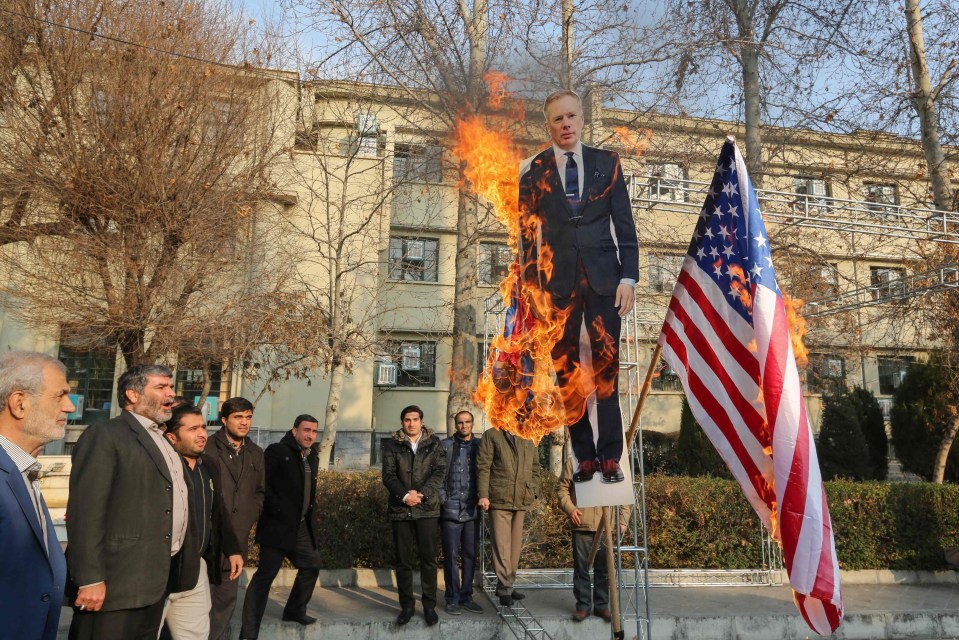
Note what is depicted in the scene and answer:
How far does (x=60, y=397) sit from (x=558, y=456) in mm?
9474

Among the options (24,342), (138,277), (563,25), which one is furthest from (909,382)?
(24,342)

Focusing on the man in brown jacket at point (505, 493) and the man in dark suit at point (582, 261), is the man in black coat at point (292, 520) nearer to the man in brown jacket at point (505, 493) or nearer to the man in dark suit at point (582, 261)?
the man in brown jacket at point (505, 493)

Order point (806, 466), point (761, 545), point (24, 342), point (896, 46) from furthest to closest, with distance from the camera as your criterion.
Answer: point (24, 342)
point (896, 46)
point (761, 545)
point (806, 466)

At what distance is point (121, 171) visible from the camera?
11.5m

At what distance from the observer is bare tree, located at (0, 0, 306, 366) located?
11477 millimetres

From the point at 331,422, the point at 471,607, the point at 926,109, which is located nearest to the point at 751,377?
the point at 471,607

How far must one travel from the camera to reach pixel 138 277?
38.9 feet

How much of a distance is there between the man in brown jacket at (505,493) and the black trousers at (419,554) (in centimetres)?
72

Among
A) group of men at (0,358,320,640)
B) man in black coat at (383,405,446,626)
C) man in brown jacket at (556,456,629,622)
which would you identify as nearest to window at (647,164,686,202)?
man in brown jacket at (556,456,629,622)

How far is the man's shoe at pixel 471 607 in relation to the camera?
7585 millimetres

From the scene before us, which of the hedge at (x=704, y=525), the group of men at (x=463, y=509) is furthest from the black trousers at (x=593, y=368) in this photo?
the hedge at (x=704, y=525)

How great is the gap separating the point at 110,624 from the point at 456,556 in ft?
14.3

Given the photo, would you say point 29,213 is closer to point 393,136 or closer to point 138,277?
point 138,277

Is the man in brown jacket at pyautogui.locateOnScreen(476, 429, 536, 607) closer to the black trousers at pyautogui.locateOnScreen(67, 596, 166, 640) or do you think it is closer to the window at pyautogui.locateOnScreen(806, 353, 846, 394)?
the black trousers at pyautogui.locateOnScreen(67, 596, 166, 640)
